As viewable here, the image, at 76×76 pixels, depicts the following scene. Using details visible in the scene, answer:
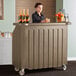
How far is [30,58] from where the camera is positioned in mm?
4992

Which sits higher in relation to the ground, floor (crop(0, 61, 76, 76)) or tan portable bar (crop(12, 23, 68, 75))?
tan portable bar (crop(12, 23, 68, 75))

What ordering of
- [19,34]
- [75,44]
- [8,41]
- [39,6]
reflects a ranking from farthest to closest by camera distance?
1. [75,44]
2. [8,41]
3. [39,6]
4. [19,34]

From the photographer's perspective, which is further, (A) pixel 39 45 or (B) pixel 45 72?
(B) pixel 45 72

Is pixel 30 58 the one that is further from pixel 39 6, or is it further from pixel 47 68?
pixel 39 6

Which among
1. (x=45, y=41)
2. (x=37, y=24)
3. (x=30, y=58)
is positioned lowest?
(x=30, y=58)

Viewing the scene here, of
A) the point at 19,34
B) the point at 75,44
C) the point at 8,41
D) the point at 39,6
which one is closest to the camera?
the point at 19,34

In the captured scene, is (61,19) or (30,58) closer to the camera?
(30,58)

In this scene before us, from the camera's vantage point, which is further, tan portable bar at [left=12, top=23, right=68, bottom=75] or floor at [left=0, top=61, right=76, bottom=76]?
floor at [left=0, top=61, right=76, bottom=76]

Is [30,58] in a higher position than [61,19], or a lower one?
lower

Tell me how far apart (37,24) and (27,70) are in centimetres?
108

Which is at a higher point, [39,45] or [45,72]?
[39,45]

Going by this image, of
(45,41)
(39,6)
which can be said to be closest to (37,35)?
(45,41)

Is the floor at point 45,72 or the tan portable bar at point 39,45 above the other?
the tan portable bar at point 39,45

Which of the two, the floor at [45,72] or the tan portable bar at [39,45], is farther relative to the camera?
the floor at [45,72]
